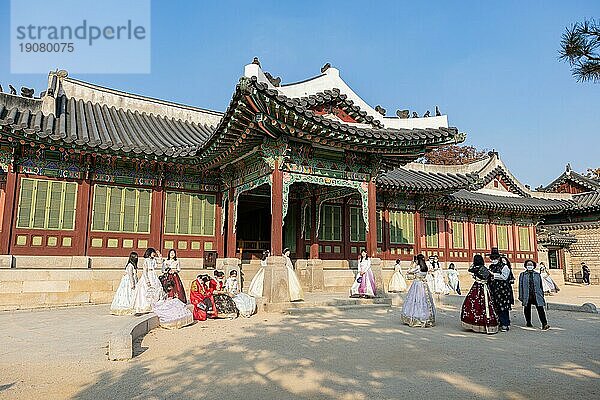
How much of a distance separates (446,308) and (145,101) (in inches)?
576

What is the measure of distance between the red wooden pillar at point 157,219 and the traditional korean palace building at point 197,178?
4 centimetres

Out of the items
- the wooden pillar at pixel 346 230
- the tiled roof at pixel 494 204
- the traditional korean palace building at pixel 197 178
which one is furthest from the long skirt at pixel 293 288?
the tiled roof at pixel 494 204

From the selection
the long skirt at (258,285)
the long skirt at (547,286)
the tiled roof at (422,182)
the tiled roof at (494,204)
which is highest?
the tiled roof at (422,182)

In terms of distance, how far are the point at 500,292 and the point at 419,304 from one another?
1714 mm

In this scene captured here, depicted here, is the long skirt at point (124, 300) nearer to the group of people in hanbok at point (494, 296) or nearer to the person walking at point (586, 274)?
the group of people in hanbok at point (494, 296)

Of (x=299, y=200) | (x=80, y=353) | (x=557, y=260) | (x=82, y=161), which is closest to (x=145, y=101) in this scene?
(x=82, y=161)

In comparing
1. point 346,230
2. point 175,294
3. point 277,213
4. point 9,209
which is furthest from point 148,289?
point 346,230

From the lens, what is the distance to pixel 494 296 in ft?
31.0

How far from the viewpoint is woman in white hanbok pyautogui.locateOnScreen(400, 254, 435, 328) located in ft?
31.4

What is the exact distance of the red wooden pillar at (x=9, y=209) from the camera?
12.4 meters

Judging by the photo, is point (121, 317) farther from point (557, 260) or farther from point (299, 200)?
point (557, 260)

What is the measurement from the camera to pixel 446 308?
13812mm

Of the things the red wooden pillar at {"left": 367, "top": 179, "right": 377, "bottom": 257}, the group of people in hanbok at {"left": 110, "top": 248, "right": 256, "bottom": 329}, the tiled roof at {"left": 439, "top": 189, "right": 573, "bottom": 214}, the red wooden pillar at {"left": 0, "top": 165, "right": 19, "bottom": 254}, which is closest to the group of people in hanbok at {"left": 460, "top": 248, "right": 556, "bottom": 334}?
the red wooden pillar at {"left": 367, "top": 179, "right": 377, "bottom": 257}

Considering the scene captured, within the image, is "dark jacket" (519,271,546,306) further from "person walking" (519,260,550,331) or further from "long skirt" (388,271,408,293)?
"long skirt" (388,271,408,293)
